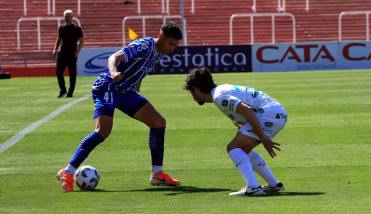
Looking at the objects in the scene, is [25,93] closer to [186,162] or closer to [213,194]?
[186,162]

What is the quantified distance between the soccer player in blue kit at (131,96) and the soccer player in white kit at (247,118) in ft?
3.22

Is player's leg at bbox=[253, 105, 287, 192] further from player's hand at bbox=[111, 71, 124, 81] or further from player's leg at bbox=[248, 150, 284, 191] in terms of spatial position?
player's hand at bbox=[111, 71, 124, 81]

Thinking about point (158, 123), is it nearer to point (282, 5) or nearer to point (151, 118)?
point (151, 118)

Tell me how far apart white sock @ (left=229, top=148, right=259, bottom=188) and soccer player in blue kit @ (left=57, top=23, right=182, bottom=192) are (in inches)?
42.3

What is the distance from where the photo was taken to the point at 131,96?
10.8 m

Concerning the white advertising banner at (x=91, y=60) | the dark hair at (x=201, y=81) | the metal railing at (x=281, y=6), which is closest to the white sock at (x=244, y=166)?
the dark hair at (x=201, y=81)

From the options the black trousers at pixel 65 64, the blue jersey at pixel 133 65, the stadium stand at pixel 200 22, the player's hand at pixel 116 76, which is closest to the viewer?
the player's hand at pixel 116 76

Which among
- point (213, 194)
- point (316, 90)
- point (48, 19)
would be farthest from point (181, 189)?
point (48, 19)

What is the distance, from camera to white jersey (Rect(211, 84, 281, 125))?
9516mm

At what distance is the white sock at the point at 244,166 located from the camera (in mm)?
9547

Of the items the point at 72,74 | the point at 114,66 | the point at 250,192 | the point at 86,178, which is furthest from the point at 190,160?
the point at 72,74

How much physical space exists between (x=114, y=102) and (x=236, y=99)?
1.66 metres

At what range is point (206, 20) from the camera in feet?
147

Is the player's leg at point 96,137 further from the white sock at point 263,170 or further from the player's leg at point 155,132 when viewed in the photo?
the white sock at point 263,170
